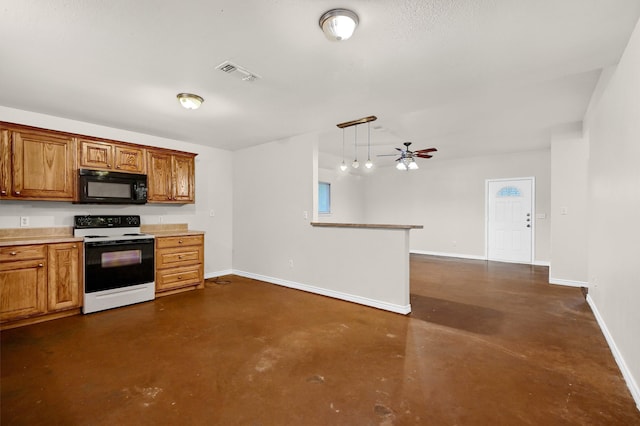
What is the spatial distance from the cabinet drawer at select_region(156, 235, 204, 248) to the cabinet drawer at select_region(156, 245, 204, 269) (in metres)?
0.06

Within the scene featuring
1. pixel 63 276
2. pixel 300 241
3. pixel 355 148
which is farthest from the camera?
pixel 355 148

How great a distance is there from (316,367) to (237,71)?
2.52 m

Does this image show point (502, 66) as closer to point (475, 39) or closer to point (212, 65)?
point (475, 39)

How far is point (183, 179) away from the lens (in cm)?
450

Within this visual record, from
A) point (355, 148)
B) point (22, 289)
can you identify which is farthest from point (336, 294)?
point (22, 289)

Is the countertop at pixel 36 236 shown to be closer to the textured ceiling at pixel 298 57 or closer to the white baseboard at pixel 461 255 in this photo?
the textured ceiling at pixel 298 57

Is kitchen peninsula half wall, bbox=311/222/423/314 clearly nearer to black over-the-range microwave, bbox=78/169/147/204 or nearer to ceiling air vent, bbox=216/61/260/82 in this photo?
ceiling air vent, bbox=216/61/260/82

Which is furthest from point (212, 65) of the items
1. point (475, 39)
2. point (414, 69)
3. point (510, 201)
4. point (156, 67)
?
point (510, 201)

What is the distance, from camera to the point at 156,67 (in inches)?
95.3

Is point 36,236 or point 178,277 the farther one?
point 178,277

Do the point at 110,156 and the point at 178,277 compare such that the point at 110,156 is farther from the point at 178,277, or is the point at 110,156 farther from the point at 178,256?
the point at 178,277

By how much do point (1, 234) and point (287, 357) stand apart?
11.6 ft

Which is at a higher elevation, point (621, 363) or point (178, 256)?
point (178, 256)

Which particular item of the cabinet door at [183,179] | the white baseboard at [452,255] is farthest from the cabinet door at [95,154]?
the white baseboard at [452,255]
